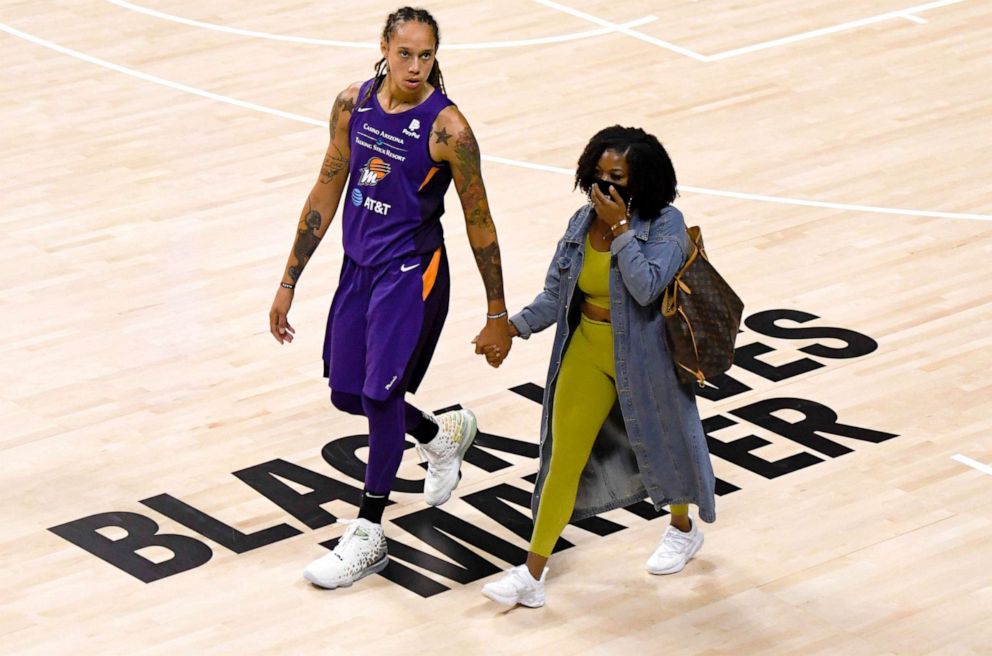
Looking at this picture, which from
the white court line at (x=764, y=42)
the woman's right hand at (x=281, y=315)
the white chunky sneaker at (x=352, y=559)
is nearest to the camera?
the white chunky sneaker at (x=352, y=559)

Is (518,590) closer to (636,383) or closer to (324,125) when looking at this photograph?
(636,383)

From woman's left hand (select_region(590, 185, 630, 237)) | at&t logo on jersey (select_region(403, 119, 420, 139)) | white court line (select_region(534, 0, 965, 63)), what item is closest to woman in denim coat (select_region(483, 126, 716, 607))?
woman's left hand (select_region(590, 185, 630, 237))

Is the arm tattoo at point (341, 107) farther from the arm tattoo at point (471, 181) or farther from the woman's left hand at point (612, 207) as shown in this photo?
the woman's left hand at point (612, 207)

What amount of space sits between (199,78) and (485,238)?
6933 millimetres

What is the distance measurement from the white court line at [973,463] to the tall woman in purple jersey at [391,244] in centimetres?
216

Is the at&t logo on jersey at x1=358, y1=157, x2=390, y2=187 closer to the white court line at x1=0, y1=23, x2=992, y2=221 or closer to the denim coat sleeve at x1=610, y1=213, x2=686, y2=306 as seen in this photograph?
the denim coat sleeve at x1=610, y1=213, x2=686, y2=306

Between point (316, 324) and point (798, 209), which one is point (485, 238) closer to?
point (316, 324)

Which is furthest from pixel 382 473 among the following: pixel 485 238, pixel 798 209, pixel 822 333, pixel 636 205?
pixel 798 209

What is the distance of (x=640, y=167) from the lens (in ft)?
22.0

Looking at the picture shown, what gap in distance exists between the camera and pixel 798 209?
11.0 m

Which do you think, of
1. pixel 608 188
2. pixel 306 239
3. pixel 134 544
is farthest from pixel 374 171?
pixel 134 544

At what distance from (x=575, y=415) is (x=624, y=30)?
791 centimetres

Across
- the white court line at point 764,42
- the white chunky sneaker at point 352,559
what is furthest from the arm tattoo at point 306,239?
the white court line at point 764,42

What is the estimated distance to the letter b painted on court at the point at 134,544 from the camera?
7.42 metres
